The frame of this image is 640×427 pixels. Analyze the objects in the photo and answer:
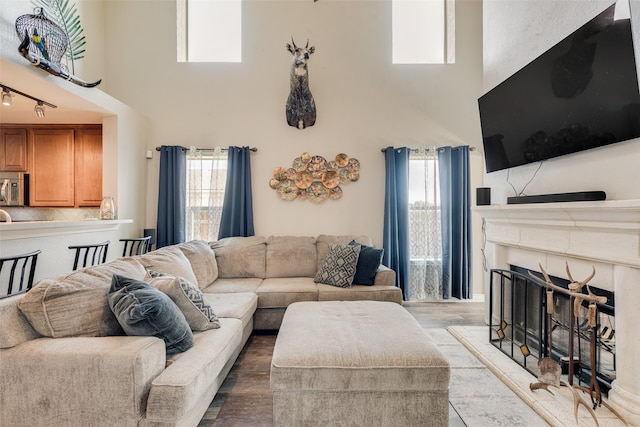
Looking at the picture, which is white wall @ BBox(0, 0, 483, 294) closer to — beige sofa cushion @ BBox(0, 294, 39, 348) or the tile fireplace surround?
the tile fireplace surround

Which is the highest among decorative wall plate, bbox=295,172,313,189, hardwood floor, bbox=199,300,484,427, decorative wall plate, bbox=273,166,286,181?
decorative wall plate, bbox=273,166,286,181

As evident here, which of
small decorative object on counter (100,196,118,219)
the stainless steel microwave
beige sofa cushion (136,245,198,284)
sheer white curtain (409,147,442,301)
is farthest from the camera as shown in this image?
sheer white curtain (409,147,442,301)

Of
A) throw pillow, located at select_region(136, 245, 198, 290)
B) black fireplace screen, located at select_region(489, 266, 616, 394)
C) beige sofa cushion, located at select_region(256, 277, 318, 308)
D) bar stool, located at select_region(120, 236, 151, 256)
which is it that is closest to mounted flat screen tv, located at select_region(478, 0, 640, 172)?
black fireplace screen, located at select_region(489, 266, 616, 394)

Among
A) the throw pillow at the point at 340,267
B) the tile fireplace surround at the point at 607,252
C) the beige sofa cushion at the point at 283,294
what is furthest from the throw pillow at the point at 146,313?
the tile fireplace surround at the point at 607,252

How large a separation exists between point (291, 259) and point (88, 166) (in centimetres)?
300

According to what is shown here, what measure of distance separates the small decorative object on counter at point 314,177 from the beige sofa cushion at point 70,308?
2.88m

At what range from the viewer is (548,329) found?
7.48 ft

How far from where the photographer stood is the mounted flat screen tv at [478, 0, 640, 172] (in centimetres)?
174

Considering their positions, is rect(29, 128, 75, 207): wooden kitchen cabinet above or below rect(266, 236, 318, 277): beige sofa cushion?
above

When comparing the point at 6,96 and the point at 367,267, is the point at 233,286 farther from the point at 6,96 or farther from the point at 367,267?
the point at 6,96

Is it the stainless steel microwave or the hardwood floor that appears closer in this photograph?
the hardwood floor

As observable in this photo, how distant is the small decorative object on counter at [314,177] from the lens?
4.38 m

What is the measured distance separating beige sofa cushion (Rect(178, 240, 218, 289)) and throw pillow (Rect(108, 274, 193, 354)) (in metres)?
1.45

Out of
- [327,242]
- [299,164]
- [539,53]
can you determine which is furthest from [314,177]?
[539,53]
